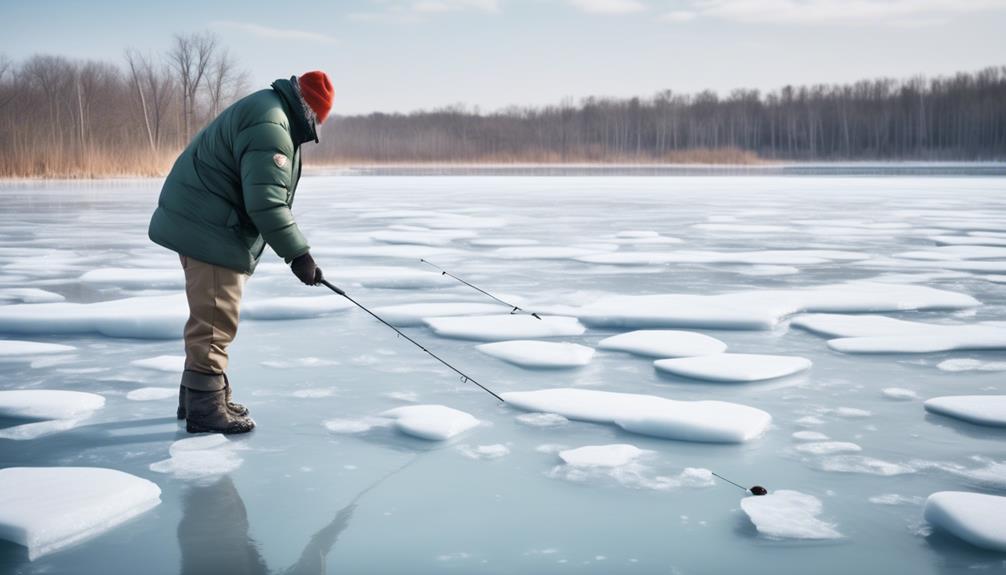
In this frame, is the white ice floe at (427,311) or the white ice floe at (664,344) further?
the white ice floe at (427,311)

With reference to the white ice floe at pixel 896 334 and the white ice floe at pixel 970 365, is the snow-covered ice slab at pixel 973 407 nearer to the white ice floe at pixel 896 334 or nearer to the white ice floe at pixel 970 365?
the white ice floe at pixel 970 365

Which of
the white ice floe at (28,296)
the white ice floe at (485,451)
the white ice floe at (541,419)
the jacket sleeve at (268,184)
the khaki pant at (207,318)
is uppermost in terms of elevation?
the jacket sleeve at (268,184)

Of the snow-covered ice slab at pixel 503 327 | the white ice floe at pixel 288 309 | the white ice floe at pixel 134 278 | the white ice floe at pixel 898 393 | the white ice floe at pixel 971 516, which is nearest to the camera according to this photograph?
the white ice floe at pixel 971 516

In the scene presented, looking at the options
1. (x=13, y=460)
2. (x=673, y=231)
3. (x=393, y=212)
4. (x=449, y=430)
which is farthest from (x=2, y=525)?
(x=393, y=212)

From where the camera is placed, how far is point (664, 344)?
3.97 meters

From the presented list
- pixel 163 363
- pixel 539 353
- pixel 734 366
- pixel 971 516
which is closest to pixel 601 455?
pixel 971 516

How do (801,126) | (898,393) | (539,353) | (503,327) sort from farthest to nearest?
(801,126), (503,327), (539,353), (898,393)

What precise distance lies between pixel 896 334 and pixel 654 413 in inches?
74.3

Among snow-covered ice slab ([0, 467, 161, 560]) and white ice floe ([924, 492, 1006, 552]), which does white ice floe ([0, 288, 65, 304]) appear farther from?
white ice floe ([924, 492, 1006, 552])

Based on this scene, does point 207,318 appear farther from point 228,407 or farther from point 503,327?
point 503,327

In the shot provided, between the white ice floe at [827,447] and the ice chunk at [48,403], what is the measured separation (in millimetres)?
2257

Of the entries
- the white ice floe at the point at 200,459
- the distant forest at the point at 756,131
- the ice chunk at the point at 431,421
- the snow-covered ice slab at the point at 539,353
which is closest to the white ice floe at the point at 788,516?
the ice chunk at the point at 431,421

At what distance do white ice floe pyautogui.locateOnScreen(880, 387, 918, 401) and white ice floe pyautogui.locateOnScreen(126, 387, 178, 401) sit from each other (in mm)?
2508

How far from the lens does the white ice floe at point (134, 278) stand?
19.1 feet
